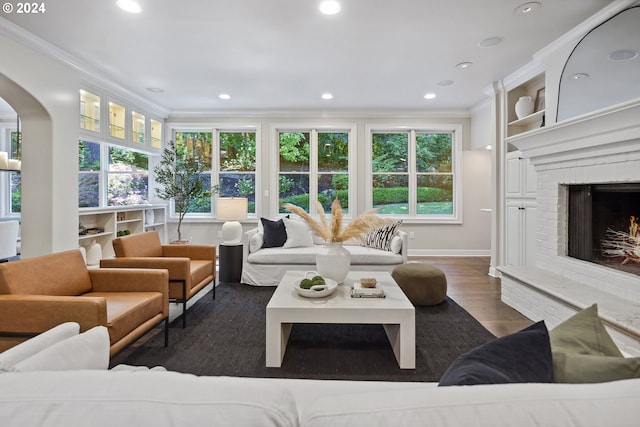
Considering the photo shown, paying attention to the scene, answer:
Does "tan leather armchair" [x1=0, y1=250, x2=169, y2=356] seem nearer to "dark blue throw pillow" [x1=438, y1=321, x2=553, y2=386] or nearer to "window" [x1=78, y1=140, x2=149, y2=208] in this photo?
"dark blue throw pillow" [x1=438, y1=321, x2=553, y2=386]

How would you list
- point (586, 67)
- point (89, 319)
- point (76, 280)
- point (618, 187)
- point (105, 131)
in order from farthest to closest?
point (105, 131) → point (586, 67) → point (618, 187) → point (76, 280) → point (89, 319)

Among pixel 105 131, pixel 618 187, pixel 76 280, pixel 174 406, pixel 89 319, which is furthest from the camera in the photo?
pixel 105 131

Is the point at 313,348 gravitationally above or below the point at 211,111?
below

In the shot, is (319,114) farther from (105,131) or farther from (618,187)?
(618,187)

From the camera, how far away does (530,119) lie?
4039mm

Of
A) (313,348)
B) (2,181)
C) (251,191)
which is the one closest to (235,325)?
(313,348)

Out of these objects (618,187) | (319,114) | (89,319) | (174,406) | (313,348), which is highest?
(319,114)

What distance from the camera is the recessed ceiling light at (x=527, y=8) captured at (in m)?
2.62

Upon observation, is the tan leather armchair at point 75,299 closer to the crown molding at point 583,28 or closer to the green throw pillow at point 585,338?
the green throw pillow at point 585,338

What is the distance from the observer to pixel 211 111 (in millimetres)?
5961

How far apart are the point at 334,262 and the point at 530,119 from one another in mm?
3194

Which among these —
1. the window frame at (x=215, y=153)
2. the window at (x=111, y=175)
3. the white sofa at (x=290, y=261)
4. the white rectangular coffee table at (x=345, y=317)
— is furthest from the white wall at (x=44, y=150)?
the white rectangular coffee table at (x=345, y=317)

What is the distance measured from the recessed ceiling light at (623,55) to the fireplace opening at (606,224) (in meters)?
0.93

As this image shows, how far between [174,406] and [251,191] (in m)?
5.78
